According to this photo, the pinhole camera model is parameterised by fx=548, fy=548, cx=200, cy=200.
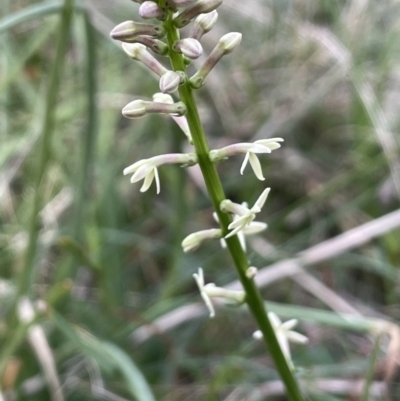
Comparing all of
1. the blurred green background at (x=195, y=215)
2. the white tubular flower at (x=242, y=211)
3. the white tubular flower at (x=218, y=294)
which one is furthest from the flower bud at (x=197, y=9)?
the blurred green background at (x=195, y=215)

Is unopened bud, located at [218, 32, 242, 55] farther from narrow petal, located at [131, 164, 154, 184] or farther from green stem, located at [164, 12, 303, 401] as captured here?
narrow petal, located at [131, 164, 154, 184]

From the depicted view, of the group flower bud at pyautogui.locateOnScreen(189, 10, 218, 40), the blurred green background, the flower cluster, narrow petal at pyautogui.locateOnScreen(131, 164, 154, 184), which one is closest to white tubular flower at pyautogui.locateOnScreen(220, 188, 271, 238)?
the flower cluster

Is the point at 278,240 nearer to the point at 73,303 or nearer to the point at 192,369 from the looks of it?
the point at 192,369

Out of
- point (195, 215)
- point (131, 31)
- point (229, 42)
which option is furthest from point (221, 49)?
point (195, 215)

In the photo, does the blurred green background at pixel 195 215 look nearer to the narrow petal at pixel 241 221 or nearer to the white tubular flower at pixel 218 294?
the white tubular flower at pixel 218 294

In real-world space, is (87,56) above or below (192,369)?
above

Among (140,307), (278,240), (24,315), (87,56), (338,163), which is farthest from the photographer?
(338,163)

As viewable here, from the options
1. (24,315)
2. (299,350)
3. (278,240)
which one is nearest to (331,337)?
(299,350)
